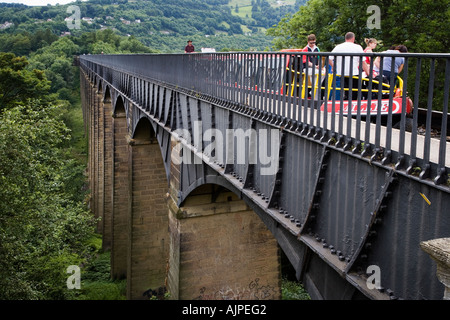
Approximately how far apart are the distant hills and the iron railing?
107 m

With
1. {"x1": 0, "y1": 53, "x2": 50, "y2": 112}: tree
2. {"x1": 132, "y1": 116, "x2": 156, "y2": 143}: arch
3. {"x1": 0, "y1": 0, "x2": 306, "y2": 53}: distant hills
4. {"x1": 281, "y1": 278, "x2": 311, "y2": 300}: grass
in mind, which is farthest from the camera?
{"x1": 0, "y1": 0, "x2": 306, "y2": 53}: distant hills

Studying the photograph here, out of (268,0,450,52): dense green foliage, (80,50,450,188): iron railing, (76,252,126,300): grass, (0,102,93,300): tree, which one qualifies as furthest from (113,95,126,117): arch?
(80,50,450,188): iron railing

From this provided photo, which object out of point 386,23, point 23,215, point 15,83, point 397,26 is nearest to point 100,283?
point 23,215

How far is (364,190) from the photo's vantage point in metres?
4.34

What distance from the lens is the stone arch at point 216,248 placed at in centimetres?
1248

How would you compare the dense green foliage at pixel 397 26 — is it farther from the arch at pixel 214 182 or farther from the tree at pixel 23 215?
the tree at pixel 23 215

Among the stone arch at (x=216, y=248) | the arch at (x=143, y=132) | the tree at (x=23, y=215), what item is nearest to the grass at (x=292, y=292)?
the stone arch at (x=216, y=248)

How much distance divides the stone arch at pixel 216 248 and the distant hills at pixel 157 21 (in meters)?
103

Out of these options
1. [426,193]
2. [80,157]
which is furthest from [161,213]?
[80,157]

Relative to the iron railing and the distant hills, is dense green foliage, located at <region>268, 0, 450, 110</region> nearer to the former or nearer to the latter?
the iron railing

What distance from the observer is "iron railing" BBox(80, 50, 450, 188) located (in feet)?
12.4

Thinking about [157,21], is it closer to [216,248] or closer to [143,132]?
[143,132]

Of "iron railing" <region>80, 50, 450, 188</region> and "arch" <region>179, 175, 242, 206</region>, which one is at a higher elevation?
"iron railing" <region>80, 50, 450, 188</region>

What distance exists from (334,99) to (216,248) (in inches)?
336
